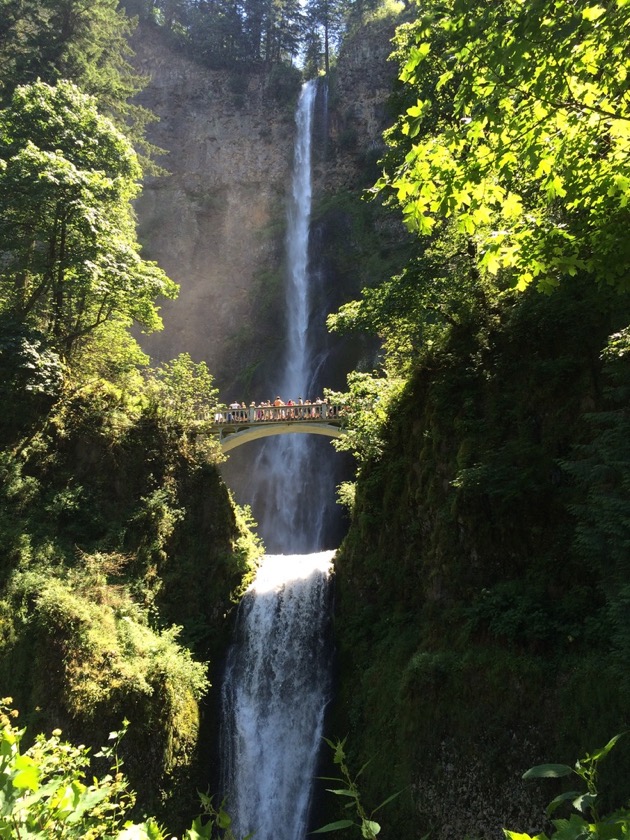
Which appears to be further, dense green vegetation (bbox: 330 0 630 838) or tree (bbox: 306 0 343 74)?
tree (bbox: 306 0 343 74)

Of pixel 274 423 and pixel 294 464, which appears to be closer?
pixel 274 423

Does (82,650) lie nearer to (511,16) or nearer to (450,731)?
(450,731)

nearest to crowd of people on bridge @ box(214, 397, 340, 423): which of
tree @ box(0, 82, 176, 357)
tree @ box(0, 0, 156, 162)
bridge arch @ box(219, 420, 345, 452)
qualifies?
bridge arch @ box(219, 420, 345, 452)

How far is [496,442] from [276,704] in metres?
8.53

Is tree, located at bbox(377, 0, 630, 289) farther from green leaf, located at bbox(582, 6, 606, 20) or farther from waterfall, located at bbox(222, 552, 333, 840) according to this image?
waterfall, located at bbox(222, 552, 333, 840)

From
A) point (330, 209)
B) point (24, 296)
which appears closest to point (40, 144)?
point (24, 296)

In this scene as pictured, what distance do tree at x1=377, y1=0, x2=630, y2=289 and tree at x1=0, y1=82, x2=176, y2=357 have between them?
45.0 ft

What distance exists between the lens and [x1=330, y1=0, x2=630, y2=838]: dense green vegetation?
15.3ft

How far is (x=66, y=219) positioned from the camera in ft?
53.6

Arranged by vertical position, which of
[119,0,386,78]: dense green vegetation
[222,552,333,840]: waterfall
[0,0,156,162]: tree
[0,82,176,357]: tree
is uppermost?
[119,0,386,78]: dense green vegetation

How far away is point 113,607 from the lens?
531 inches

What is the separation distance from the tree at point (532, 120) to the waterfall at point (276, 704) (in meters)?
11.5

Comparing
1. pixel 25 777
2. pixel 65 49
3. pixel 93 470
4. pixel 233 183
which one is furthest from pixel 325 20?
pixel 25 777

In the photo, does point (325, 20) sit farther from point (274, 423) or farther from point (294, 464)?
point (274, 423)
